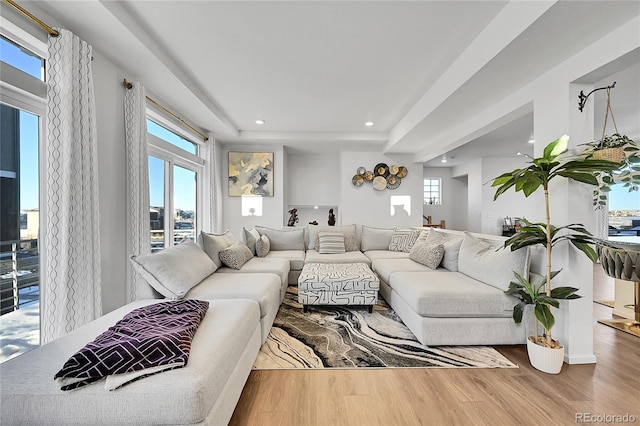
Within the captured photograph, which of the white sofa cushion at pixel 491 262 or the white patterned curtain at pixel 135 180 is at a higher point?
the white patterned curtain at pixel 135 180

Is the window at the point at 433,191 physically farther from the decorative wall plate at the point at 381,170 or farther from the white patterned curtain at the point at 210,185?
the white patterned curtain at the point at 210,185

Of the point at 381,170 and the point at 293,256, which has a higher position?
the point at 381,170

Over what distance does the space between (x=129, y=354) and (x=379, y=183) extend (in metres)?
5.14

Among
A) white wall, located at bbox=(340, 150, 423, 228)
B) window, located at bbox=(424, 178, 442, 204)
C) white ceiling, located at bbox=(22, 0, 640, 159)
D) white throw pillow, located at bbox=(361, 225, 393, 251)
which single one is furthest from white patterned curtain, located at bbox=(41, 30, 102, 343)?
window, located at bbox=(424, 178, 442, 204)

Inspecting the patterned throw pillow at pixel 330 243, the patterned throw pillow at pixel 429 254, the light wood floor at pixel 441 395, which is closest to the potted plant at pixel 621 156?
the light wood floor at pixel 441 395

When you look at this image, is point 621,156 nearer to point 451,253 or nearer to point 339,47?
point 451,253

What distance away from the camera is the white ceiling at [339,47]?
1858mm

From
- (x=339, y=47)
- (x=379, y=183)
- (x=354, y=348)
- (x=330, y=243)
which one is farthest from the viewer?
(x=379, y=183)

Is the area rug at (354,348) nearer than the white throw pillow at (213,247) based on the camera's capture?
Yes

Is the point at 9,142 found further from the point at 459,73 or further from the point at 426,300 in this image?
the point at 459,73

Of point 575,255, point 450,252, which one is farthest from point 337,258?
point 575,255

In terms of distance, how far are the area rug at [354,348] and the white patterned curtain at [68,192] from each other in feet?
4.50

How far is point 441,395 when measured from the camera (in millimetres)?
1740

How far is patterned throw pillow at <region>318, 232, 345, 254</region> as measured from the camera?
4543 millimetres
